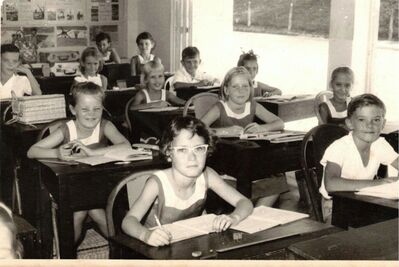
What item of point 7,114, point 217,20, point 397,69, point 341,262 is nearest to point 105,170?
point 341,262

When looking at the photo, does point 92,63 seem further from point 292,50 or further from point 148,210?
point 148,210

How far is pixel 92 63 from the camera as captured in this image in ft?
17.5

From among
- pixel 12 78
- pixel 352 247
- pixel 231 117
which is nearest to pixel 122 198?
pixel 352 247

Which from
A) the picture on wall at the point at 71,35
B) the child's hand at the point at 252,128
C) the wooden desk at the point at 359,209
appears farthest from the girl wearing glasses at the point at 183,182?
the picture on wall at the point at 71,35

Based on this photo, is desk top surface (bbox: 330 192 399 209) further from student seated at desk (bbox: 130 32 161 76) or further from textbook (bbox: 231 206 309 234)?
student seated at desk (bbox: 130 32 161 76)

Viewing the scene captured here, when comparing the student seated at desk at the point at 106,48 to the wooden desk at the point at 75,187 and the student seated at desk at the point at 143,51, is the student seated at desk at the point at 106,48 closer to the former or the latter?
the student seated at desk at the point at 143,51

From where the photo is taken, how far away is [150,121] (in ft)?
12.8

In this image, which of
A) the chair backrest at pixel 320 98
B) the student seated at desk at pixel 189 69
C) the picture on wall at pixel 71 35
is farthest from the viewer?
the picture on wall at pixel 71 35

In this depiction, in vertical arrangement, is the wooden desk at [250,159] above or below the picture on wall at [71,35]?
below

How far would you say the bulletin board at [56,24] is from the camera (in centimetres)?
662

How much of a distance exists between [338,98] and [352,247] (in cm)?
268

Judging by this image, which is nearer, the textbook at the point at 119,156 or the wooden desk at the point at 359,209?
the wooden desk at the point at 359,209

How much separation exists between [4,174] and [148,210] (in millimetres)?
1721

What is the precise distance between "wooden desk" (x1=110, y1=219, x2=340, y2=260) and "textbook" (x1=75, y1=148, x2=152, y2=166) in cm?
87
